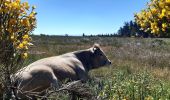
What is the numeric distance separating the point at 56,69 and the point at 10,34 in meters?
4.66

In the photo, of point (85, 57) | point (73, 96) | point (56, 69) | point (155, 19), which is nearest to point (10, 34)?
point (73, 96)

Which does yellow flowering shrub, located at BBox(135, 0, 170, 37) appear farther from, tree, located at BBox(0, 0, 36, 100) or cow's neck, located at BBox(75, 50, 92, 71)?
cow's neck, located at BBox(75, 50, 92, 71)

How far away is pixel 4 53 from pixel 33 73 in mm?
3647

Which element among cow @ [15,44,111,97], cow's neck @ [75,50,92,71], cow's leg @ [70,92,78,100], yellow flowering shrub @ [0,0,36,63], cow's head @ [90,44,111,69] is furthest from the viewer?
cow's head @ [90,44,111,69]

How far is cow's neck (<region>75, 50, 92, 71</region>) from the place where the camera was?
13776 mm

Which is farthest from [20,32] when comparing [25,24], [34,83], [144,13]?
[34,83]

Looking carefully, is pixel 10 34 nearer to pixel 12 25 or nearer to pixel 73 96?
pixel 12 25

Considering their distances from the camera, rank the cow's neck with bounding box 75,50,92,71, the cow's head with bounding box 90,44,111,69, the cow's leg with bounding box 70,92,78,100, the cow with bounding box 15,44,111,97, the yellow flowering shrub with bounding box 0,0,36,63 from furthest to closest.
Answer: the cow's head with bounding box 90,44,111,69 → the cow's neck with bounding box 75,50,92,71 → the cow with bounding box 15,44,111,97 → the cow's leg with bounding box 70,92,78,100 → the yellow flowering shrub with bounding box 0,0,36,63

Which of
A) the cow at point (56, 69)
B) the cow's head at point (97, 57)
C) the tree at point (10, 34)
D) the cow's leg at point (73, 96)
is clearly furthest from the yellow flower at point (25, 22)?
the cow's head at point (97, 57)

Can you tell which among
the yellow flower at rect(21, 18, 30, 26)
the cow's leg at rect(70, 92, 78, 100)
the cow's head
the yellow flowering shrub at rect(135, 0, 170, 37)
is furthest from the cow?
the yellow flowering shrub at rect(135, 0, 170, 37)

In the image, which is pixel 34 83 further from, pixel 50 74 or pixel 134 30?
pixel 134 30

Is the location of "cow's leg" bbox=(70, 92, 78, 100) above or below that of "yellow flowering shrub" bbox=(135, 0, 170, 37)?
below

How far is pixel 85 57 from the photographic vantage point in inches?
556

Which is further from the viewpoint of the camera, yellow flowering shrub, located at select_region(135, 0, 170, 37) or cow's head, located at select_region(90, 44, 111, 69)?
cow's head, located at select_region(90, 44, 111, 69)
